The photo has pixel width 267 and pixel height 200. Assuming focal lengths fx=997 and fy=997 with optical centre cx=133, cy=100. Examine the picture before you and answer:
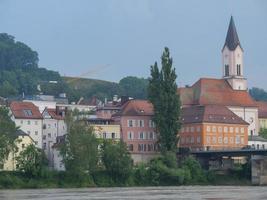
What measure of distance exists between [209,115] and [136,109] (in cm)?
1211

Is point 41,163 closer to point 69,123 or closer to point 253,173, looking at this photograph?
point 69,123

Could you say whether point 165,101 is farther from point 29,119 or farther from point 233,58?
point 233,58

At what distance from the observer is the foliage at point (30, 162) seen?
4717 inches

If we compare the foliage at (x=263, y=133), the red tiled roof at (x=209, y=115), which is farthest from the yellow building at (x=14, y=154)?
the foliage at (x=263, y=133)

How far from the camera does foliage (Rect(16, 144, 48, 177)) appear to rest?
120 metres

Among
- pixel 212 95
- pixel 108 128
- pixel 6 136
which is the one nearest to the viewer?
pixel 6 136

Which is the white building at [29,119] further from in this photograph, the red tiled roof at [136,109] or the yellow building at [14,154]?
the red tiled roof at [136,109]

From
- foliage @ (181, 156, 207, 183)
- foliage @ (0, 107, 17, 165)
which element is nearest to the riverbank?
foliage @ (0, 107, 17, 165)

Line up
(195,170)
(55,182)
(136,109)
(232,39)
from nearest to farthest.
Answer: (55,182)
(195,170)
(136,109)
(232,39)

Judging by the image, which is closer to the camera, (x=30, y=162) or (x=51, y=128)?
(x=30, y=162)

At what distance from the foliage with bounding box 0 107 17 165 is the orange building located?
39.9 meters

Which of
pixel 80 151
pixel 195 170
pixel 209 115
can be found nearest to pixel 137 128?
pixel 209 115

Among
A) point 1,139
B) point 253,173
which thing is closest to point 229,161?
point 253,173

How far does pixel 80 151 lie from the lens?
395 ft
